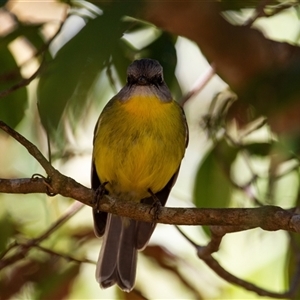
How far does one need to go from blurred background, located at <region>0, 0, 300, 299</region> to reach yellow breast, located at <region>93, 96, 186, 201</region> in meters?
0.11

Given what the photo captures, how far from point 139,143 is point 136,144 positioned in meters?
0.02

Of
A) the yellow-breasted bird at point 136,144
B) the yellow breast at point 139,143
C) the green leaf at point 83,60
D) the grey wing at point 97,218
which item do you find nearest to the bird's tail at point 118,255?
the yellow-breasted bird at point 136,144

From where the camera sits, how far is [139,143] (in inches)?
128

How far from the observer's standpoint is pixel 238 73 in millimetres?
1834

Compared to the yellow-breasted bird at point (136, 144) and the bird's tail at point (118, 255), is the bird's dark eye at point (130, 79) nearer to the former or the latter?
the yellow-breasted bird at point (136, 144)

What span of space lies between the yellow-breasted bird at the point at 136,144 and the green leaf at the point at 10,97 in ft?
2.07

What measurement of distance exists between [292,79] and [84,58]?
63 cm

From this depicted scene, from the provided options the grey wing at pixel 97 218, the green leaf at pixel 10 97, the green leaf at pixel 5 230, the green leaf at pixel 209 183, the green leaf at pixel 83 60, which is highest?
the green leaf at pixel 83 60

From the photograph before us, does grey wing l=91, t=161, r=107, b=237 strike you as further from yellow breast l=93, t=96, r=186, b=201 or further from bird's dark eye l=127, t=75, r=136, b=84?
bird's dark eye l=127, t=75, r=136, b=84

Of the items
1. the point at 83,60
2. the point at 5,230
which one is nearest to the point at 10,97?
the point at 5,230

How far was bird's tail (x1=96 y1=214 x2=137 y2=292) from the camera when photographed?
11.6ft

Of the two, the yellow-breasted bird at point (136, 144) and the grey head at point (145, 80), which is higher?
the grey head at point (145, 80)

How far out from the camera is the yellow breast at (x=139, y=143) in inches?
129

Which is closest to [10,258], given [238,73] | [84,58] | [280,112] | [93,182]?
[93,182]
